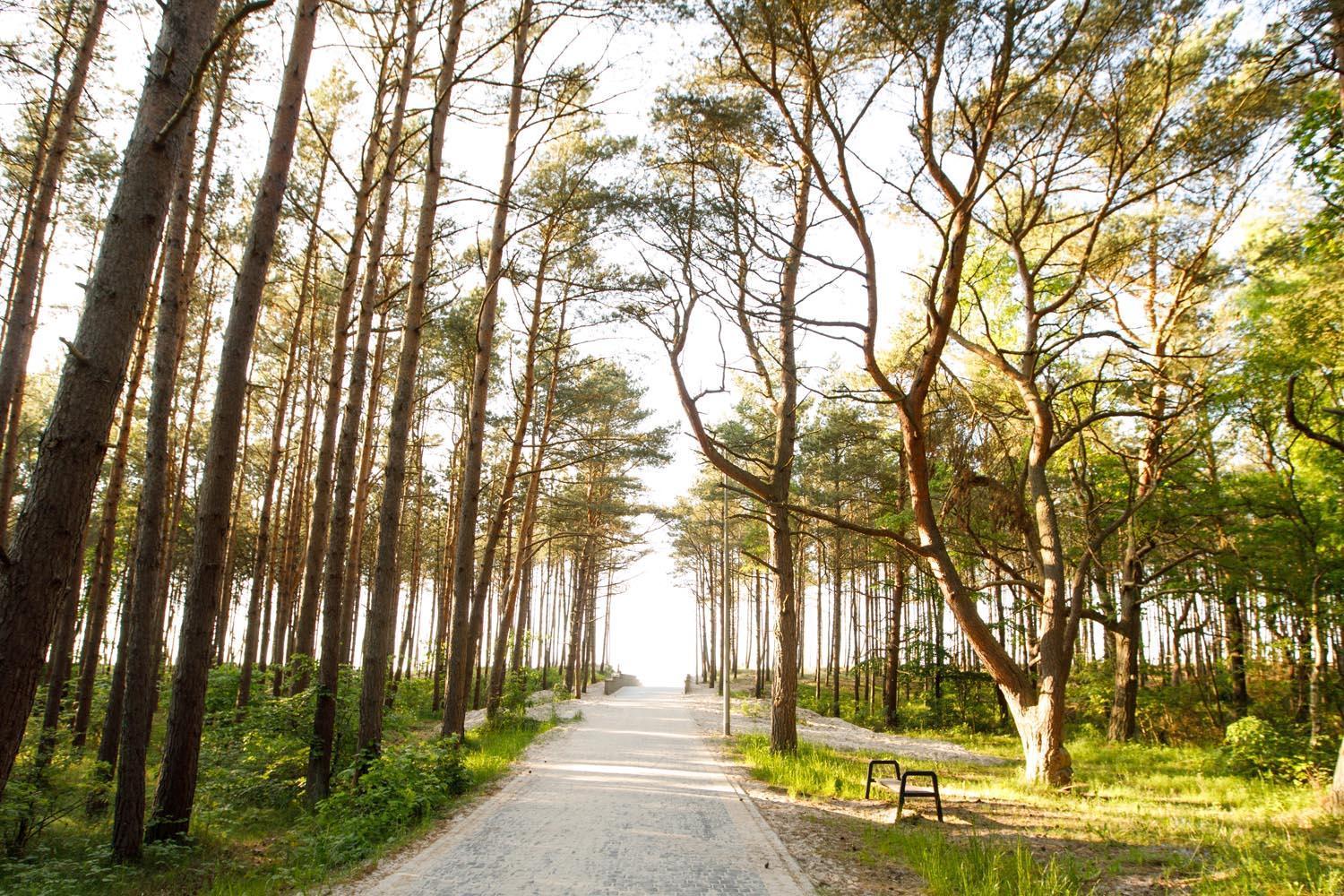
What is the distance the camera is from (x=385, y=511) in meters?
9.37

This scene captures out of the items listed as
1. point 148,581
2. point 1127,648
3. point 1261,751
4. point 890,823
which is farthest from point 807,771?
point 1127,648

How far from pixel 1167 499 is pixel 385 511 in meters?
15.9

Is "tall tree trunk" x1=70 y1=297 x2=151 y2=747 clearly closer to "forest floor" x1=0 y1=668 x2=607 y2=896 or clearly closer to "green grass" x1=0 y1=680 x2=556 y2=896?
"forest floor" x1=0 y1=668 x2=607 y2=896

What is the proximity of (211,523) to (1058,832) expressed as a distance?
879 centimetres

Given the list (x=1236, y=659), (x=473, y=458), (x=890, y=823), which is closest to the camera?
(x=890, y=823)

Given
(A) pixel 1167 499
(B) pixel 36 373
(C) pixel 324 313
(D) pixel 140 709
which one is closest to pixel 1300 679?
(A) pixel 1167 499

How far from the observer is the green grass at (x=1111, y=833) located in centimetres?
529

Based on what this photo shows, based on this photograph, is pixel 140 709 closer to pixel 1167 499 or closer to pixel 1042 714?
pixel 1042 714

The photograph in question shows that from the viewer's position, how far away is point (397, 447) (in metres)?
9.60

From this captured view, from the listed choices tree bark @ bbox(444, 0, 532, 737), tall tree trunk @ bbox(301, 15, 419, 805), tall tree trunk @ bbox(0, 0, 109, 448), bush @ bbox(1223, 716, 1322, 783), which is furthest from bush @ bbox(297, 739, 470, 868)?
bush @ bbox(1223, 716, 1322, 783)

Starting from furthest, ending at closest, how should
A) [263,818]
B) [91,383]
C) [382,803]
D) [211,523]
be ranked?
[263,818] → [382,803] → [211,523] → [91,383]

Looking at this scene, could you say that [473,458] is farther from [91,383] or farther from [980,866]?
[980,866]

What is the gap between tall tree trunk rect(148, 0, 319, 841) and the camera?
639 cm

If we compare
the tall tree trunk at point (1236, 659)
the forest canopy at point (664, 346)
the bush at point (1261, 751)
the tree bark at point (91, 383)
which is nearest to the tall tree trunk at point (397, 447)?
the forest canopy at point (664, 346)
